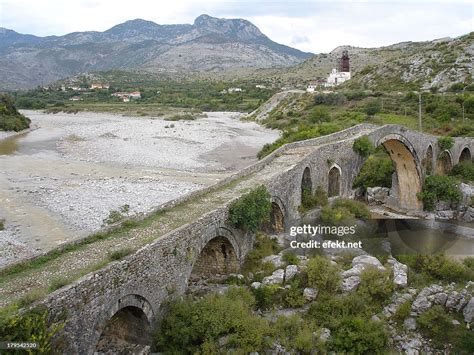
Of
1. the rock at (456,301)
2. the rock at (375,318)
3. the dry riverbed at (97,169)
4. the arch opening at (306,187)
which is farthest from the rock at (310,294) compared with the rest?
the arch opening at (306,187)

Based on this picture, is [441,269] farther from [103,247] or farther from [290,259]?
[103,247]

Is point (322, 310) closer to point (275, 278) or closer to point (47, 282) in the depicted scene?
point (275, 278)

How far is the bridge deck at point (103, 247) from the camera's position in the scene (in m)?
7.84

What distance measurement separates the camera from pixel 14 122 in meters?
50.3

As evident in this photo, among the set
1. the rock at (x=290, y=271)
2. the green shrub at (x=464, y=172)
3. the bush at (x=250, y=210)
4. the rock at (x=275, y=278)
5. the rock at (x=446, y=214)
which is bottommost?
the rock at (x=446, y=214)

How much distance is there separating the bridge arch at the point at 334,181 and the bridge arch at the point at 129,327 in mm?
12855

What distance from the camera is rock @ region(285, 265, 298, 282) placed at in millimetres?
12555

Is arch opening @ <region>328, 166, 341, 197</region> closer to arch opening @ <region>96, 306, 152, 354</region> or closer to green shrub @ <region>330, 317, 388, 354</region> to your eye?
green shrub @ <region>330, 317, 388, 354</region>

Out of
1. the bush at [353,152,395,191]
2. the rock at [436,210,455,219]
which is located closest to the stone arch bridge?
the rock at [436,210,455,219]

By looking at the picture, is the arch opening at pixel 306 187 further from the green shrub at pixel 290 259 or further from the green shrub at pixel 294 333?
the green shrub at pixel 294 333

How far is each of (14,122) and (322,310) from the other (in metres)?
47.2

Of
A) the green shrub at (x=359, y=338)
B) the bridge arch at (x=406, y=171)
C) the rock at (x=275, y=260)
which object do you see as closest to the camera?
the green shrub at (x=359, y=338)

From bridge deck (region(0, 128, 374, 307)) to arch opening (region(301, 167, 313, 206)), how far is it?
3301mm

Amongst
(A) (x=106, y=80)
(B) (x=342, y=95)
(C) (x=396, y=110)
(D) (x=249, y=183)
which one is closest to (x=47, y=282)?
(D) (x=249, y=183)
